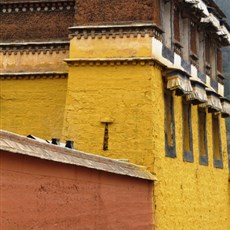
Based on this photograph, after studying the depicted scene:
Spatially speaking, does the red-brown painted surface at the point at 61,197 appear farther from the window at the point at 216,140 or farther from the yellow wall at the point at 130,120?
the window at the point at 216,140

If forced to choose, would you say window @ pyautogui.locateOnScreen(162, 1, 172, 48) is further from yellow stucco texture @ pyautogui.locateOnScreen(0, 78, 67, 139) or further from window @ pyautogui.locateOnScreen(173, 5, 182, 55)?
yellow stucco texture @ pyautogui.locateOnScreen(0, 78, 67, 139)

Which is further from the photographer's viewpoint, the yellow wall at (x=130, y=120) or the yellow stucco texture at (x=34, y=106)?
the yellow stucco texture at (x=34, y=106)

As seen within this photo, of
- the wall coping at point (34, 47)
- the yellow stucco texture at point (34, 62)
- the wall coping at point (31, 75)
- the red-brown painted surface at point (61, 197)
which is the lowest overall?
the red-brown painted surface at point (61, 197)

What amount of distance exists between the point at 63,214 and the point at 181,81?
220 inches

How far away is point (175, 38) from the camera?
12656 millimetres

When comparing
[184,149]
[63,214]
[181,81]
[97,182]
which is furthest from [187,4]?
[63,214]

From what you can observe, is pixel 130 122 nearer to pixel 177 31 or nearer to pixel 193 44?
pixel 177 31

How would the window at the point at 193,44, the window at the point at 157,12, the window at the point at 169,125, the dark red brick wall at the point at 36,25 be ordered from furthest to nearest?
1. the window at the point at 193,44
2. the dark red brick wall at the point at 36,25
3. the window at the point at 169,125
4. the window at the point at 157,12

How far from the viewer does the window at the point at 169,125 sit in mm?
11430

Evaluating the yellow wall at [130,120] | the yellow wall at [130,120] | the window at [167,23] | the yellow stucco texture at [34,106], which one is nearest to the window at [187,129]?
the yellow wall at [130,120]

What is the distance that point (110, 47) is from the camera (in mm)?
11195

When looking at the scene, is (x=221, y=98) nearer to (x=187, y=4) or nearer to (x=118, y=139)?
(x=187, y=4)

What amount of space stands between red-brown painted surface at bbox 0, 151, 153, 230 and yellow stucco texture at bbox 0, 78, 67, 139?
4242mm

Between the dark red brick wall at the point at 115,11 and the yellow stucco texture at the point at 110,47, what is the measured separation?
0.42m
